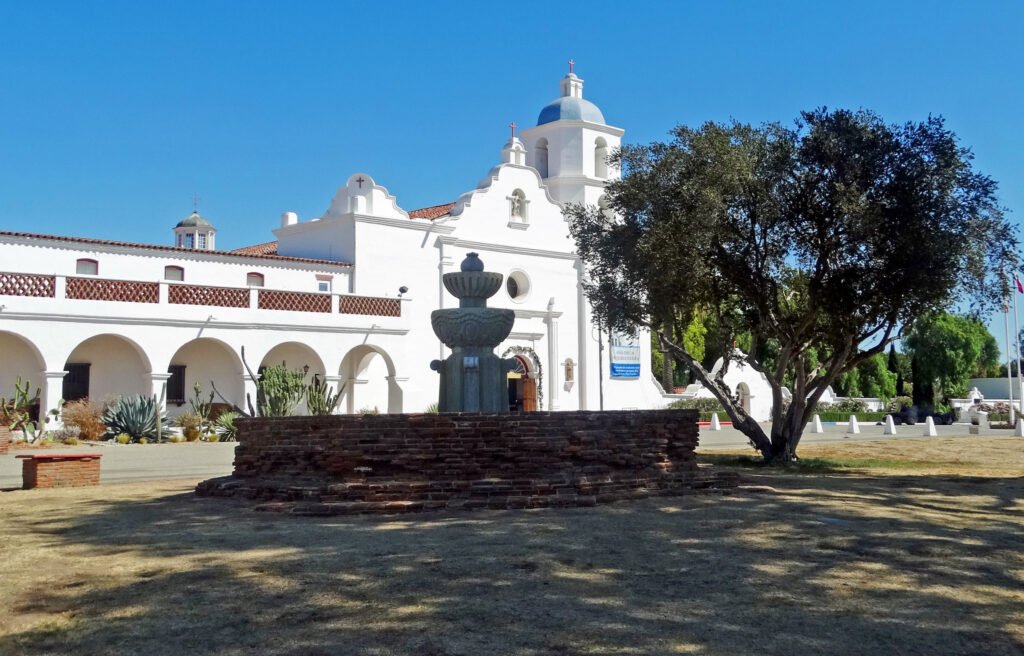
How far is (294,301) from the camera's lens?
28.0m

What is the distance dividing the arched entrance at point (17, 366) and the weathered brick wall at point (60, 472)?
13041 mm

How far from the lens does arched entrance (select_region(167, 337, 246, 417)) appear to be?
27.6 m

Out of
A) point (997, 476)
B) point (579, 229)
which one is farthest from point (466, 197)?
point (997, 476)

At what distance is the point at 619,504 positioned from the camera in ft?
32.3

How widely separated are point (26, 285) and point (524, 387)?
17.1 m

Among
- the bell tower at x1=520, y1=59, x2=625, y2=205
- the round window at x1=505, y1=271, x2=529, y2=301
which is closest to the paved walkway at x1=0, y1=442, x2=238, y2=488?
the round window at x1=505, y1=271, x2=529, y2=301

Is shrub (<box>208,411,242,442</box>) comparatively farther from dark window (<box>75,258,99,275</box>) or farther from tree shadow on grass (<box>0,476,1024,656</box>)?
tree shadow on grass (<box>0,476,1024,656</box>)

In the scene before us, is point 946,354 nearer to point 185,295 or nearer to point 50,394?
point 185,295

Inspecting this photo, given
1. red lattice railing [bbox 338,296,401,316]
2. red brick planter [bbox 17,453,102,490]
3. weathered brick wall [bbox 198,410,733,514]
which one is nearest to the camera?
weathered brick wall [bbox 198,410,733,514]

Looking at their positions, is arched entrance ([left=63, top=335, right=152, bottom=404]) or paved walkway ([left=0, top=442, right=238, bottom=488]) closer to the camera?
paved walkway ([left=0, top=442, right=238, bottom=488])

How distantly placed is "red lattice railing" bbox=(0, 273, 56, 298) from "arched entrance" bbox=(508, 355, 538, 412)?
52.5 feet

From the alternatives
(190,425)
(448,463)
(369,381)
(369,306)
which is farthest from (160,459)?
(369,381)

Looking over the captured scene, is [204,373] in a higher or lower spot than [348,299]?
lower

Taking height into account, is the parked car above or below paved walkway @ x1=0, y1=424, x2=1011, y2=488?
below
